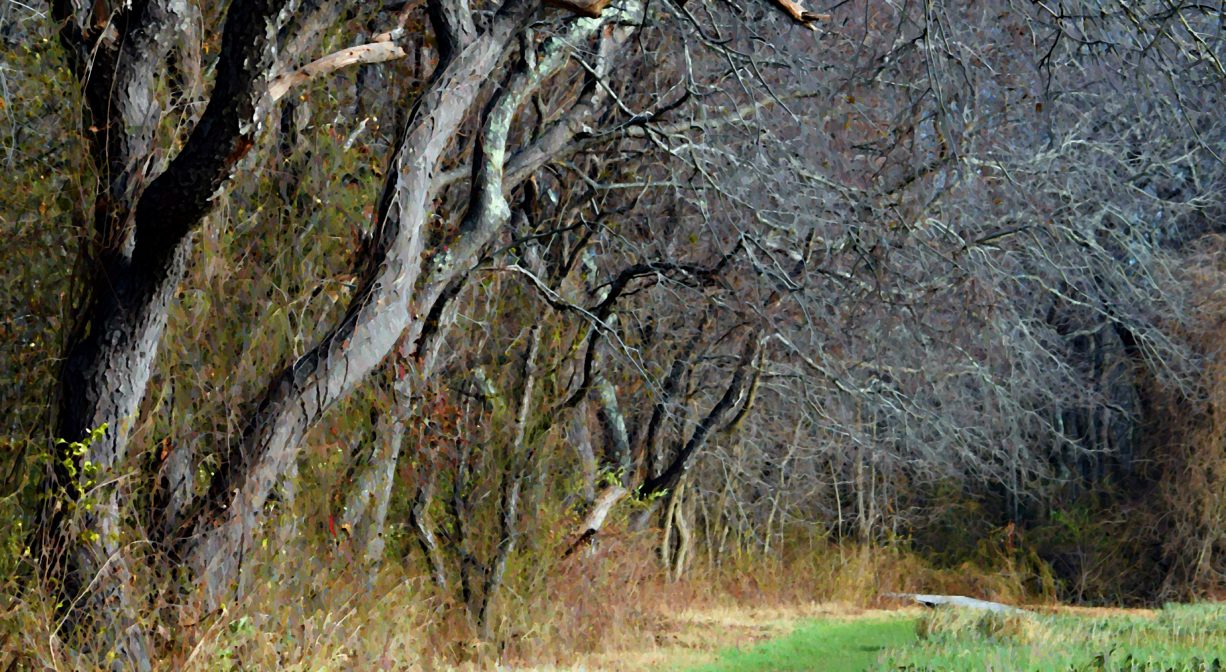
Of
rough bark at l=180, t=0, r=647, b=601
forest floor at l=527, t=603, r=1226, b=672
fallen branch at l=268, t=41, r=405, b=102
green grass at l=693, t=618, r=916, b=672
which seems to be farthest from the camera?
green grass at l=693, t=618, r=916, b=672

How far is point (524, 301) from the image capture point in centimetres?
1160

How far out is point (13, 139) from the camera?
6.65 m

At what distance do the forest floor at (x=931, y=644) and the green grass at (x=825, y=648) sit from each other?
12 mm

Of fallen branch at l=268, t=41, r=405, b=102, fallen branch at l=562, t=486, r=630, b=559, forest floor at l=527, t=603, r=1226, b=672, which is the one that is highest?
fallen branch at l=268, t=41, r=405, b=102

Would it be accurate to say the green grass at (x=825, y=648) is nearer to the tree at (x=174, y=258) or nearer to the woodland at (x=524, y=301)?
the woodland at (x=524, y=301)

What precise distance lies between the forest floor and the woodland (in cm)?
68

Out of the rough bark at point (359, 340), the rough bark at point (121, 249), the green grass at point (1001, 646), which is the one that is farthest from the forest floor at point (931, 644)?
the rough bark at point (121, 249)

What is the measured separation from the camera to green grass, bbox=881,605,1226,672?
336 inches

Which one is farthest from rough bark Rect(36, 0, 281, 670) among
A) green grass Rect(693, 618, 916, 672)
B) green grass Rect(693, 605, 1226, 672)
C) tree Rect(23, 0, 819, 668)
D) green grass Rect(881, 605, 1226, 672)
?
green grass Rect(693, 618, 916, 672)

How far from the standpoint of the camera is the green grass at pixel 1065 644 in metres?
8.54

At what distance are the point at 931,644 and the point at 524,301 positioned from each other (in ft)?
14.2

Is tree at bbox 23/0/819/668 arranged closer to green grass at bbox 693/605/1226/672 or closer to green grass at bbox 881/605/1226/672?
green grass at bbox 693/605/1226/672

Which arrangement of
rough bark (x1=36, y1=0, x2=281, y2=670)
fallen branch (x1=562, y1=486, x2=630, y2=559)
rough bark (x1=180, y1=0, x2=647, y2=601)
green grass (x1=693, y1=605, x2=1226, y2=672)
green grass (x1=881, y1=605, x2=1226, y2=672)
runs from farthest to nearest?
fallen branch (x1=562, y1=486, x2=630, y2=559) → green grass (x1=693, y1=605, x2=1226, y2=672) → green grass (x1=881, y1=605, x2=1226, y2=672) → rough bark (x1=180, y1=0, x2=647, y2=601) → rough bark (x1=36, y1=0, x2=281, y2=670)

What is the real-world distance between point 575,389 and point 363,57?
210 inches
